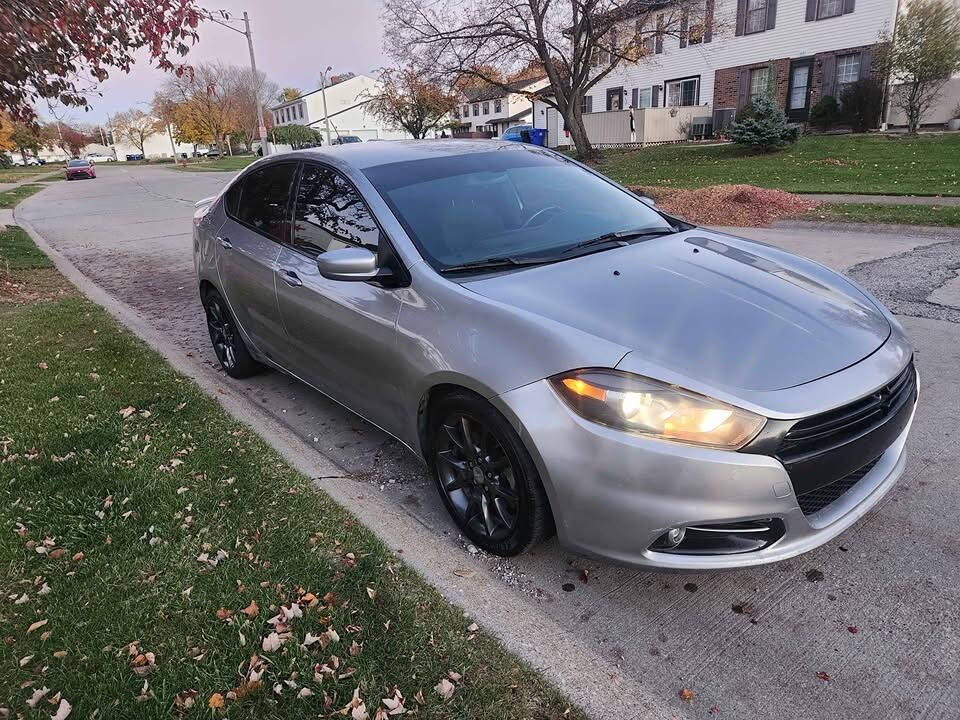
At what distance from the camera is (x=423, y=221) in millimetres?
3324

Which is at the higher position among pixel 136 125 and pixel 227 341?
pixel 136 125

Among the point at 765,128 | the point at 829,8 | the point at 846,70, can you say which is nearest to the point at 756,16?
the point at 829,8

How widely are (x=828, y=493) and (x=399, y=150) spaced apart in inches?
113

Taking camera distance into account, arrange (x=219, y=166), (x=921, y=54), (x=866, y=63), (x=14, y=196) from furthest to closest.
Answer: (x=219, y=166) < (x=14, y=196) < (x=866, y=63) < (x=921, y=54)

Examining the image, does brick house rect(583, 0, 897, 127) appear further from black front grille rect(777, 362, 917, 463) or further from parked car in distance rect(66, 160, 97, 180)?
parked car in distance rect(66, 160, 97, 180)

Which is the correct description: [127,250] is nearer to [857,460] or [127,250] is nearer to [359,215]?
[359,215]

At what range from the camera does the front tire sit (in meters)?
2.60

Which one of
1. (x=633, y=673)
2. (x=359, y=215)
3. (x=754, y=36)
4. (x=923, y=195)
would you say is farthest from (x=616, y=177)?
(x=633, y=673)

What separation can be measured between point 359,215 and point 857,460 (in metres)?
2.47

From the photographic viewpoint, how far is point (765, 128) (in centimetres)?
1947

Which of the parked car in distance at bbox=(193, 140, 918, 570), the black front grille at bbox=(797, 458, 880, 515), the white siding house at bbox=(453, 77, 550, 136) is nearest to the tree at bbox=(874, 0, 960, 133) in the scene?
the parked car in distance at bbox=(193, 140, 918, 570)

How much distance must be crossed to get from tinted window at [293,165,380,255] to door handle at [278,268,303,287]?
16 cm

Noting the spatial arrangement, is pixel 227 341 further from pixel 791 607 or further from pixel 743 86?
pixel 743 86

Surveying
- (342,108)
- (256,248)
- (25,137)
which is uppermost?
(342,108)
